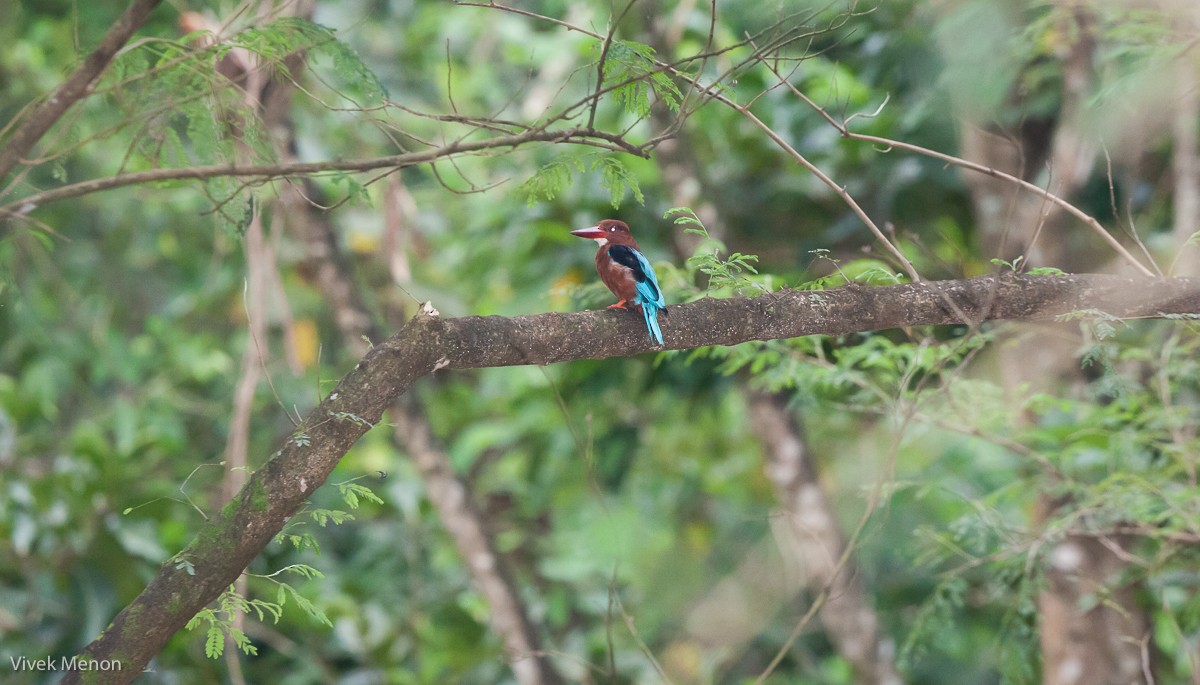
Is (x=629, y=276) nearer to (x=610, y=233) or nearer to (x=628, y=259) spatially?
(x=628, y=259)

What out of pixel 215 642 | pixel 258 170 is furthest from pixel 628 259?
pixel 215 642

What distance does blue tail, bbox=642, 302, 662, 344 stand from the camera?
2.47m

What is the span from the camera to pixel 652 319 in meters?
2.55

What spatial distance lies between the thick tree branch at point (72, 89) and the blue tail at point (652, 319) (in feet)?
4.04

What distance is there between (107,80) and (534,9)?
11.4ft

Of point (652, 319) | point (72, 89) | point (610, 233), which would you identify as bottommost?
point (652, 319)

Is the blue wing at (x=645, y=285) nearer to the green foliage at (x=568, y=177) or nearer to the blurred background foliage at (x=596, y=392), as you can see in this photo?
the green foliage at (x=568, y=177)

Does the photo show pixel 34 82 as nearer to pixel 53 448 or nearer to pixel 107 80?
pixel 53 448

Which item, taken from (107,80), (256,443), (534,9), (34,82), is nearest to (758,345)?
(107,80)

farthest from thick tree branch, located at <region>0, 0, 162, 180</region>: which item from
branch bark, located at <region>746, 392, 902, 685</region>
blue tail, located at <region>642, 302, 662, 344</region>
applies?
branch bark, located at <region>746, 392, 902, 685</region>

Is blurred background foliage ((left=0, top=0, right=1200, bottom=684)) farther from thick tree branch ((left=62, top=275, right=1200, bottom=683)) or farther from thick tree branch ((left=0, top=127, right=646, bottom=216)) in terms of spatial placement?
thick tree branch ((left=0, top=127, right=646, bottom=216))

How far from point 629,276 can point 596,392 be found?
2.19m

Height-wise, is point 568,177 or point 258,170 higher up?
point 258,170

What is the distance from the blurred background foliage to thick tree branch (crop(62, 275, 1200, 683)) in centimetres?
22
